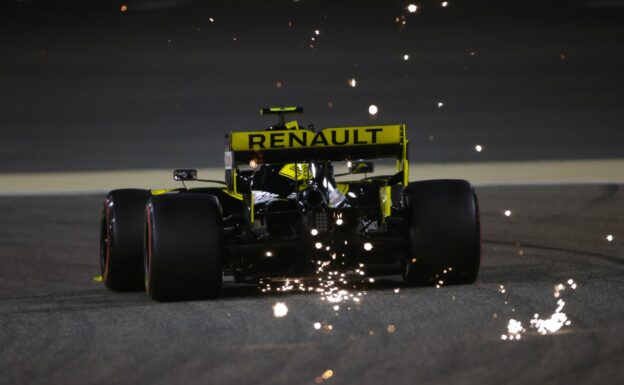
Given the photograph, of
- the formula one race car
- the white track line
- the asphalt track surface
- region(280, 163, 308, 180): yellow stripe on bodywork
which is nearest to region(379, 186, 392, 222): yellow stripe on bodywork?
the formula one race car

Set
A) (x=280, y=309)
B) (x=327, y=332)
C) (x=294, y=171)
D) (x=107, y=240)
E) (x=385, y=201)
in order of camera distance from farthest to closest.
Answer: (x=107, y=240), (x=294, y=171), (x=385, y=201), (x=280, y=309), (x=327, y=332)

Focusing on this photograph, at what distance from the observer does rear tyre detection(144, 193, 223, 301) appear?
958 centimetres

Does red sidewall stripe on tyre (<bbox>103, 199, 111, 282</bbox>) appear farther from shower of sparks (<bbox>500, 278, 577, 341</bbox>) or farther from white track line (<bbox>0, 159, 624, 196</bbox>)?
white track line (<bbox>0, 159, 624, 196</bbox>)

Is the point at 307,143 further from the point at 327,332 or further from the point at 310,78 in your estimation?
the point at 310,78

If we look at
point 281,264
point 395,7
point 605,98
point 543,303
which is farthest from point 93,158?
point 543,303

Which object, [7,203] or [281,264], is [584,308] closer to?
[281,264]

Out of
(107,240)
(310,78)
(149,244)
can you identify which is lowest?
(107,240)

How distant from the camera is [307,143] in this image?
1041 centimetres

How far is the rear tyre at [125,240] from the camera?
10.8 meters

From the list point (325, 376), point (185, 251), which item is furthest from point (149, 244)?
point (325, 376)

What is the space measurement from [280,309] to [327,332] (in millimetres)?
1060

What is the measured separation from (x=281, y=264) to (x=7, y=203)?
9501 mm

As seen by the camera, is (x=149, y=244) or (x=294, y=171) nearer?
(x=149, y=244)

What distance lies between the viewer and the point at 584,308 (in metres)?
8.77
